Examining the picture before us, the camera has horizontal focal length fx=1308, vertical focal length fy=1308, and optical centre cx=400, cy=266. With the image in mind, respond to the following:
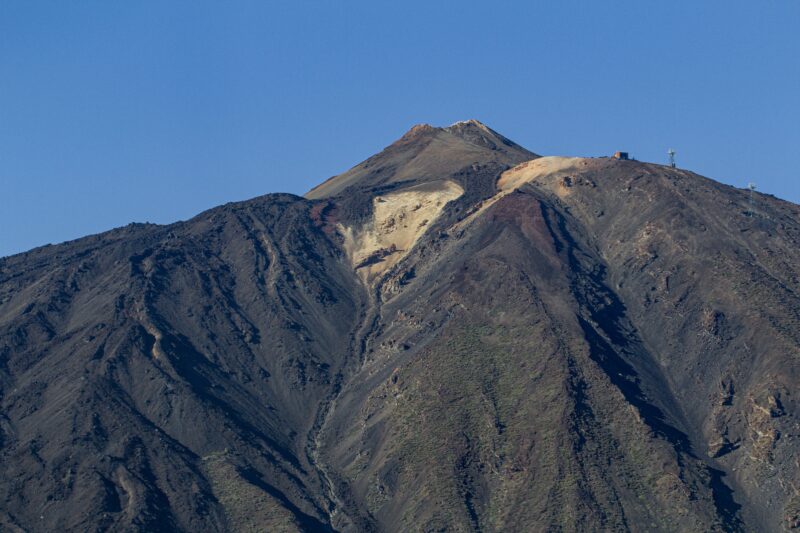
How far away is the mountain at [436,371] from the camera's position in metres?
129

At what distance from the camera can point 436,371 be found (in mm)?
145750

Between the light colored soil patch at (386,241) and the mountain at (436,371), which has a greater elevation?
the light colored soil patch at (386,241)

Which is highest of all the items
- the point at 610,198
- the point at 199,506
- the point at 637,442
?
the point at 610,198

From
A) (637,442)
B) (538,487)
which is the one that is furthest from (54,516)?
(637,442)

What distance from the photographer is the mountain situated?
128750mm

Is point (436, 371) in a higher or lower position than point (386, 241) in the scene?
lower

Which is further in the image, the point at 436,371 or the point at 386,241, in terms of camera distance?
the point at 386,241

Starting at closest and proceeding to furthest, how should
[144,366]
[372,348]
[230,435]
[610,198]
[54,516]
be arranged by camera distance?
[54,516] < [230,435] < [144,366] < [372,348] < [610,198]

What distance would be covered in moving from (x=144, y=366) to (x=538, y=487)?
5190cm

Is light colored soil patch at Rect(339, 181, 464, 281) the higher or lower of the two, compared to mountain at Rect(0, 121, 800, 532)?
higher

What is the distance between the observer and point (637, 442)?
5226 inches

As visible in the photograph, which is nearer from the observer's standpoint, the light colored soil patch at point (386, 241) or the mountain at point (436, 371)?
the mountain at point (436, 371)

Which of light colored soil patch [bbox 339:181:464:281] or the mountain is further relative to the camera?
light colored soil patch [bbox 339:181:464:281]

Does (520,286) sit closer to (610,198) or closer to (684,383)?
(684,383)
